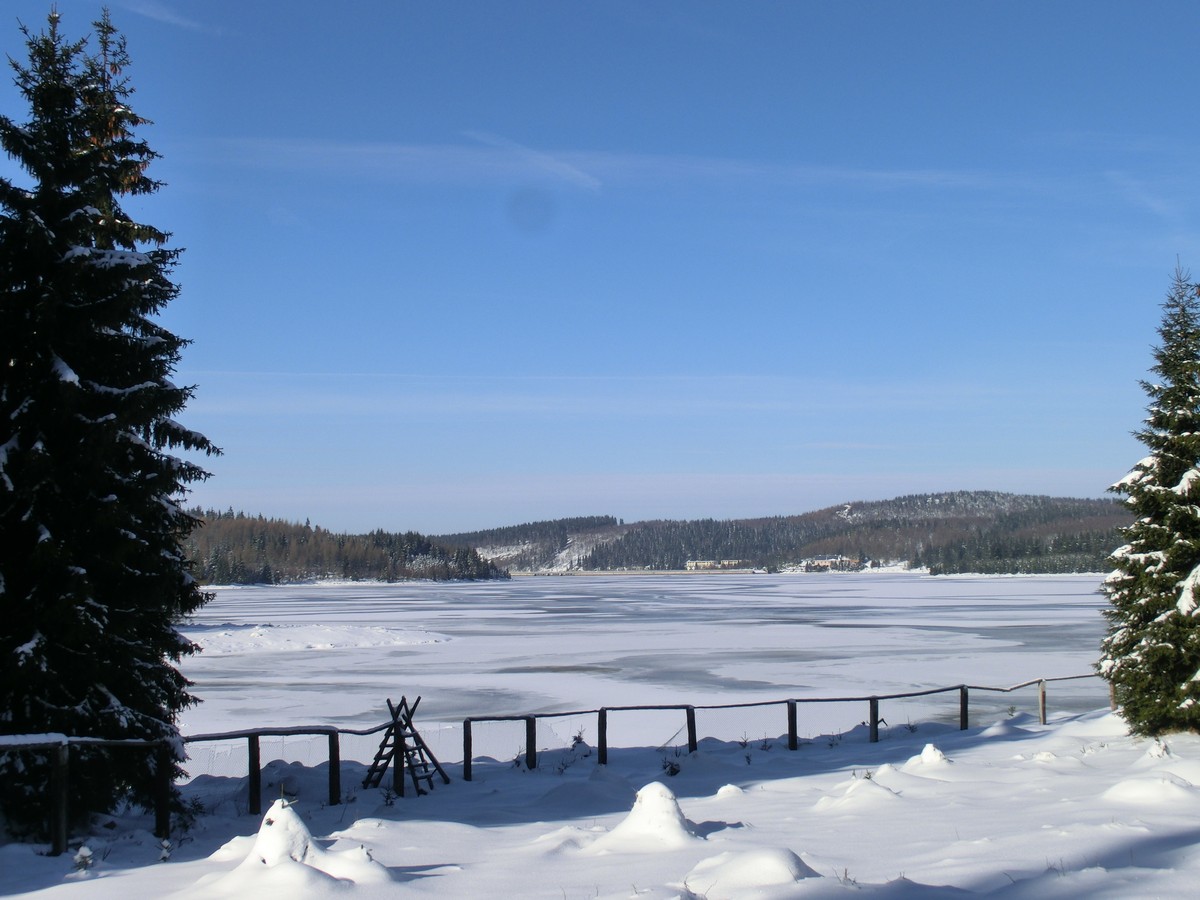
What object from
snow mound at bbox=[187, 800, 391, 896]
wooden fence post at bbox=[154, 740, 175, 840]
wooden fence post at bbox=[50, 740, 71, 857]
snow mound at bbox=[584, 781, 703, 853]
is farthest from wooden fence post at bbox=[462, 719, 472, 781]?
snow mound at bbox=[187, 800, 391, 896]

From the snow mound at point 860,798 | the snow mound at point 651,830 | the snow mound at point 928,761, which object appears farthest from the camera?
the snow mound at point 928,761

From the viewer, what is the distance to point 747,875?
21.1 feet

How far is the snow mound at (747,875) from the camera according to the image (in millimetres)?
6250

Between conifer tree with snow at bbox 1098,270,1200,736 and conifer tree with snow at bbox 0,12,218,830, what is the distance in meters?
12.3

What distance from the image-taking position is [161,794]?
30.8 ft

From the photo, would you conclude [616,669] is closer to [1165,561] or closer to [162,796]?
[1165,561]

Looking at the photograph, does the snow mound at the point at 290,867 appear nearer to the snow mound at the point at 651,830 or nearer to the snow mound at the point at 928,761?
the snow mound at the point at 651,830

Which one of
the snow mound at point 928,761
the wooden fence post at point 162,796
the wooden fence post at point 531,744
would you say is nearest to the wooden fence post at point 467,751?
the wooden fence post at point 531,744

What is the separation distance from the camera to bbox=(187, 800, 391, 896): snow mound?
6.62 meters

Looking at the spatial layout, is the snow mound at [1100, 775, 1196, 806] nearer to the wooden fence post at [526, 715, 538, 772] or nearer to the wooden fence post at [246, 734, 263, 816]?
the wooden fence post at [526, 715, 538, 772]

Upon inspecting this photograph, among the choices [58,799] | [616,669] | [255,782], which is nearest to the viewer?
[58,799]

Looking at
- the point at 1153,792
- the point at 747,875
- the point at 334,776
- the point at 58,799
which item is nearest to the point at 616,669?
the point at 334,776

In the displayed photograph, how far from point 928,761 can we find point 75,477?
961 centimetres

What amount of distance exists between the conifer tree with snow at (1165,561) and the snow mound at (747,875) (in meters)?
9.54
